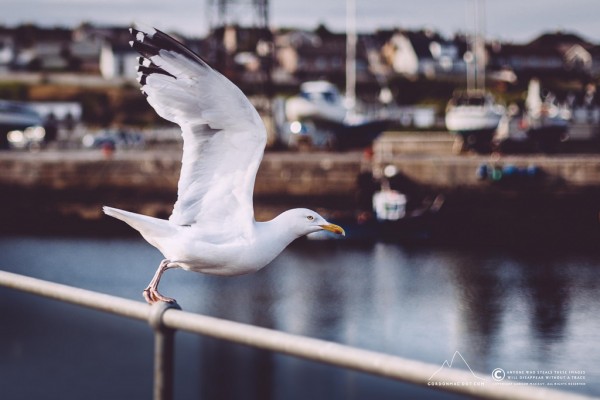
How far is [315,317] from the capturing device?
62.3ft

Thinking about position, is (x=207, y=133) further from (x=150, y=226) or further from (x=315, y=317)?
(x=315, y=317)

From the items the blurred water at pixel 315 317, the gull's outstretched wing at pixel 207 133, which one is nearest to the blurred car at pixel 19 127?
the blurred water at pixel 315 317

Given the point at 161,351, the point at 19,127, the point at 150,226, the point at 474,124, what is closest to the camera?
the point at 161,351

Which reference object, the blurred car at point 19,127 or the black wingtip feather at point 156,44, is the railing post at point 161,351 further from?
the blurred car at point 19,127

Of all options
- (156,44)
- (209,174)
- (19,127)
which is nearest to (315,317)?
(209,174)

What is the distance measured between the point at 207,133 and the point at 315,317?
13954mm

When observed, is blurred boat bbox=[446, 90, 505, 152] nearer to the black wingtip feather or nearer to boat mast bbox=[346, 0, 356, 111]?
boat mast bbox=[346, 0, 356, 111]

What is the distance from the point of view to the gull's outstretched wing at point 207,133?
201 inches

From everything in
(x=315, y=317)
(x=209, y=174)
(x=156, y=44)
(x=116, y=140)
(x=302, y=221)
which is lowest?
(x=315, y=317)

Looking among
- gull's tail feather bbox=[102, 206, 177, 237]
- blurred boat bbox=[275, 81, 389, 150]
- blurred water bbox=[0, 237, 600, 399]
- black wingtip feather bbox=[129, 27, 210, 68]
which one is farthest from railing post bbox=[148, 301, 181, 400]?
blurred boat bbox=[275, 81, 389, 150]

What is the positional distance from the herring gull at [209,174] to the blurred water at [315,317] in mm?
8844

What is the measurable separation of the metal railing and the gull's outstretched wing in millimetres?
2715

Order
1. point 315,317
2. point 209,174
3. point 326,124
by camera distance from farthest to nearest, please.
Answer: point 326,124 → point 315,317 → point 209,174

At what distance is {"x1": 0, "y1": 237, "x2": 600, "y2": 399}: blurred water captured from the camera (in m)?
15.2
